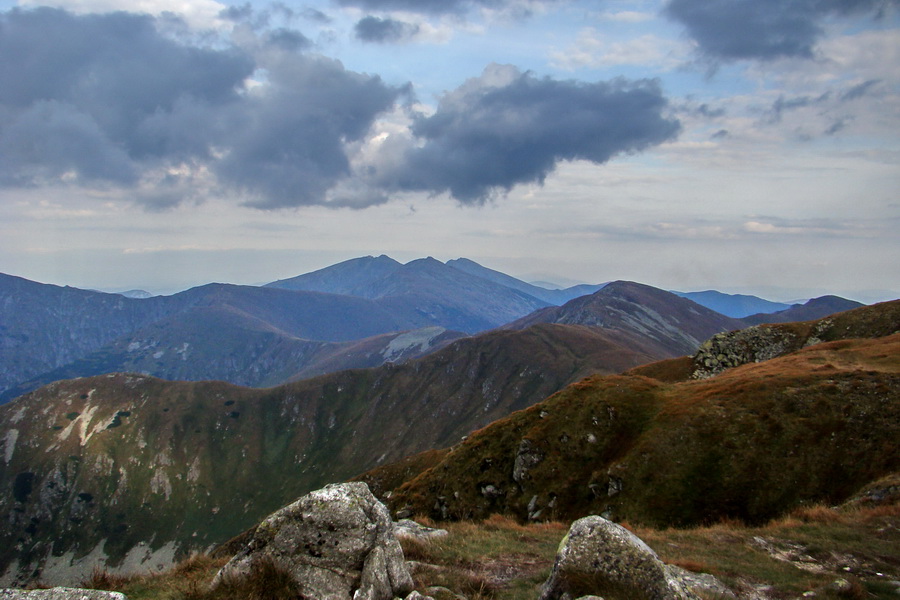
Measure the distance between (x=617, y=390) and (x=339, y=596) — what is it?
1775 inches

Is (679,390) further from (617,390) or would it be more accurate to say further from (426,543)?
(426,543)

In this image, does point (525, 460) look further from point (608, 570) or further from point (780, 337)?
point (780, 337)

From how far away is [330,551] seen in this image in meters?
13.8

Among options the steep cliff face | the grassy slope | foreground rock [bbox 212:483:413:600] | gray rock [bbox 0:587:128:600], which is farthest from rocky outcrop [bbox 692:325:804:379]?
gray rock [bbox 0:587:128:600]

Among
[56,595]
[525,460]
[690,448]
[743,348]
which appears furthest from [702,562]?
[743,348]

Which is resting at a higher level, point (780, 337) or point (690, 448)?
point (780, 337)

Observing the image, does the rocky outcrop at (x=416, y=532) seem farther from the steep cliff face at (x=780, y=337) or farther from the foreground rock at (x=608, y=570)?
the steep cliff face at (x=780, y=337)

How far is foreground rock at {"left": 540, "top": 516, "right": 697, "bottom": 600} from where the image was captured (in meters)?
12.0

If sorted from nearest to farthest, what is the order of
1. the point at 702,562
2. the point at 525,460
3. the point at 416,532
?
1. the point at 702,562
2. the point at 416,532
3. the point at 525,460

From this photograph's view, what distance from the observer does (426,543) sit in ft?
63.4

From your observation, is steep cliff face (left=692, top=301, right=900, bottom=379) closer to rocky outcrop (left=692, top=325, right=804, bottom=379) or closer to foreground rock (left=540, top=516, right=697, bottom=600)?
rocky outcrop (left=692, top=325, right=804, bottom=379)

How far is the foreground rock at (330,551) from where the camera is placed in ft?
43.0

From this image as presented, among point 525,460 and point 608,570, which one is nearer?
point 608,570

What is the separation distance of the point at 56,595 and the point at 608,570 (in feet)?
41.3
